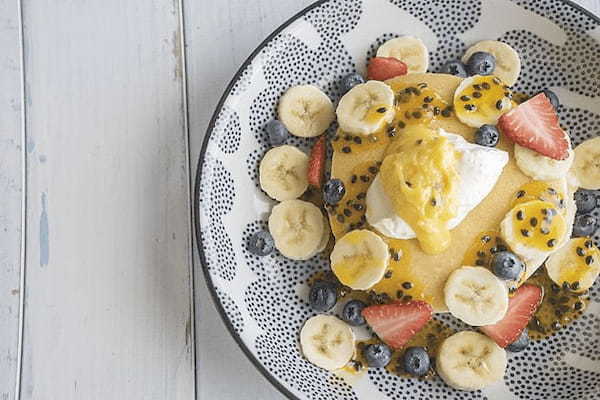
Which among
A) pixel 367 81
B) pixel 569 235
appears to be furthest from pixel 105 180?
pixel 569 235

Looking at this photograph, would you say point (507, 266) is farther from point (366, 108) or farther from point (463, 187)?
point (366, 108)

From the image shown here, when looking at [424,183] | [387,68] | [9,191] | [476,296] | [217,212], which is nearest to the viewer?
[424,183]

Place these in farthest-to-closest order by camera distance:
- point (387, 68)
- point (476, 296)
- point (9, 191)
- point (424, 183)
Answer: point (9, 191) → point (387, 68) → point (476, 296) → point (424, 183)

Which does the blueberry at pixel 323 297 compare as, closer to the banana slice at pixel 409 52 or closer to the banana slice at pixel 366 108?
the banana slice at pixel 366 108

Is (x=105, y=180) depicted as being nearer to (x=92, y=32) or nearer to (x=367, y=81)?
(x=92, y=32)

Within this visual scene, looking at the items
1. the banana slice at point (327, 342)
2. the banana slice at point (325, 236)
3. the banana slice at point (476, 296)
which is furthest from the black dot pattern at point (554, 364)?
the banana slice at point (325, 236)

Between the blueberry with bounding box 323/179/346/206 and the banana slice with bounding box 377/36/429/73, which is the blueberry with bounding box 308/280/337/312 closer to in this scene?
the blueberry with bounding box 323/179/346/206

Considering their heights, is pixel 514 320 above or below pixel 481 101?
below

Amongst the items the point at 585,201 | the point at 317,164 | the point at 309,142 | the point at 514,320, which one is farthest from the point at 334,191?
the point at 585,201
